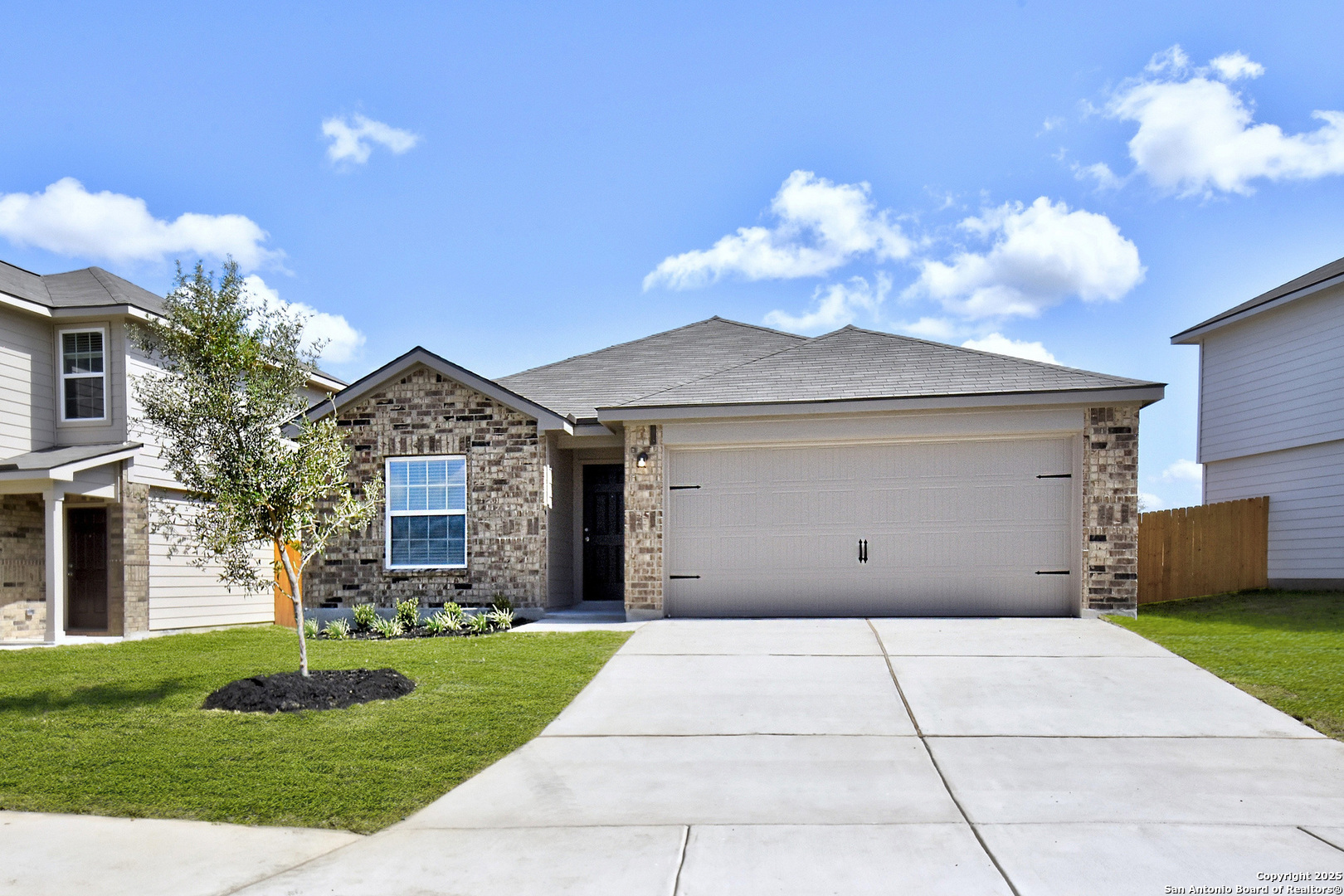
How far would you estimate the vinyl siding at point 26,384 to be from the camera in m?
13.8

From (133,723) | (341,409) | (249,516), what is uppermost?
(341,409)

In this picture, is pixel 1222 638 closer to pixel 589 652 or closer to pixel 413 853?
pixel 589 652

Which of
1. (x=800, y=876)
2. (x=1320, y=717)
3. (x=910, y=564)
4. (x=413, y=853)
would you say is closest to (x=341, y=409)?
(x=910, y=564)

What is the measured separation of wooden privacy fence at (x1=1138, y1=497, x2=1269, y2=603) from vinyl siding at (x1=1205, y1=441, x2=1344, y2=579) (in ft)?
1.96

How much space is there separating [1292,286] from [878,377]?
9.25 metres

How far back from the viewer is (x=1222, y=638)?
34.6 feet

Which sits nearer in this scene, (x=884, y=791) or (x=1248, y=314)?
(x=884, y=791)

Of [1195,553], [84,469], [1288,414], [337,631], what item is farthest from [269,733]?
[1288,414]

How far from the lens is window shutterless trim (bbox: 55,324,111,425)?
47.1 feet

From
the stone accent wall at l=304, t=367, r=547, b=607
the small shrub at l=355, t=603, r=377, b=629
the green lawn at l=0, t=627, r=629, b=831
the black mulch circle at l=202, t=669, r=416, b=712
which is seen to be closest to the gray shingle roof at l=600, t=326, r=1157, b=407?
the stone accent wall at l=304, t=367, r=547, b=607

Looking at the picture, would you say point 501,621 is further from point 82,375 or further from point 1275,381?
point 1275,381

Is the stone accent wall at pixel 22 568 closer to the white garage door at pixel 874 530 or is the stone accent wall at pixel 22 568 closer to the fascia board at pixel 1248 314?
the white garage door at pixel 874 530

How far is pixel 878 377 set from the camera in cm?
1268

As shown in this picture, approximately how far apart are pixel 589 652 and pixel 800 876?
226 inches
